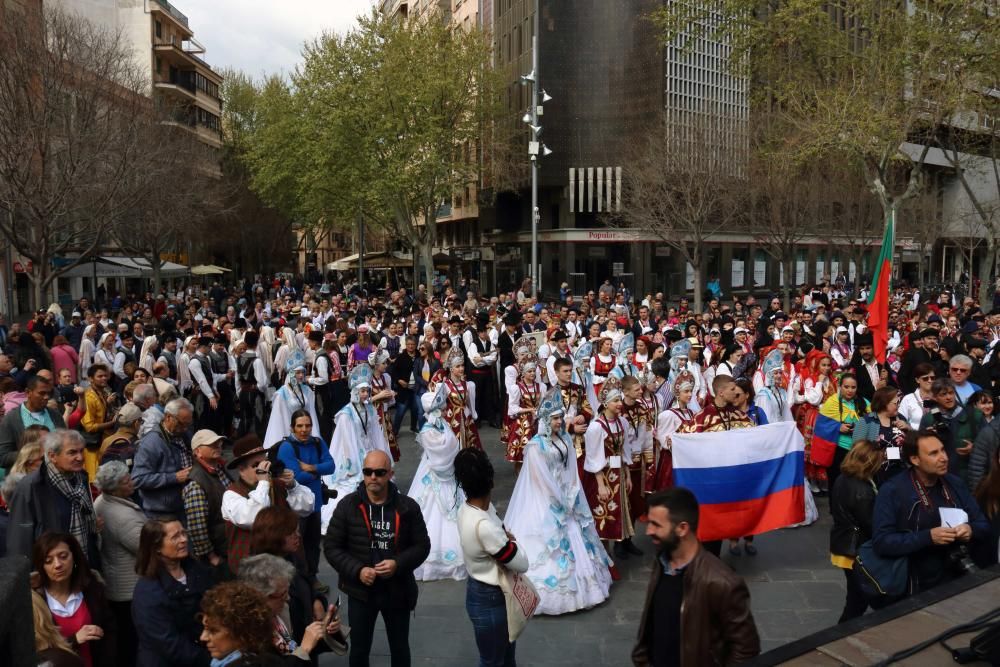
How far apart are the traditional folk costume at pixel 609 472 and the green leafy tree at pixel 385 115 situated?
29.6 metres

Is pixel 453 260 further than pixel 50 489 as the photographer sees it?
Yes

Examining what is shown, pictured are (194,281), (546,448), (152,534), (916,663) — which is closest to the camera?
(916,663)

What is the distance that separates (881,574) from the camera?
5.14m

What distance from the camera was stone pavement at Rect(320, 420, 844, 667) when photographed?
6.57 metres

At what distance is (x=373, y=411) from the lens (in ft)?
31.0

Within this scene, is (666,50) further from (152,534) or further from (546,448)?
(152,534)

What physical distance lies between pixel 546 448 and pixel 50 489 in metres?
3.69

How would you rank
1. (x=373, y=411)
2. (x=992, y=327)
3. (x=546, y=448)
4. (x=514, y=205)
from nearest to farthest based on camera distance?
1. (x=546, y=448)
2. (x=373, y=411)
3. (x=992, y=327)
4. (x=514, y=205)

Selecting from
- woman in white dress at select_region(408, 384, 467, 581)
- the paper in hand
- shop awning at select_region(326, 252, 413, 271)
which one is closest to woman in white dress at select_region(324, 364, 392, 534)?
woman in white dress at select_region(408, 384, 467, 581)

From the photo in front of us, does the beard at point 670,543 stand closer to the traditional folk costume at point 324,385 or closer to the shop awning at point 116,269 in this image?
the traditional folk costume at point 324,385

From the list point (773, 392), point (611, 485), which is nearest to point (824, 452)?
point (773, 392)

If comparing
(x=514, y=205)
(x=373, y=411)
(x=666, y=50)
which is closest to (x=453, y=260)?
(x=514, y=205)

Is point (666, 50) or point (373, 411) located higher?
point (666, 50)

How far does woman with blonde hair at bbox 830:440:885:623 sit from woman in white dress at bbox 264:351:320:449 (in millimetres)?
5441
